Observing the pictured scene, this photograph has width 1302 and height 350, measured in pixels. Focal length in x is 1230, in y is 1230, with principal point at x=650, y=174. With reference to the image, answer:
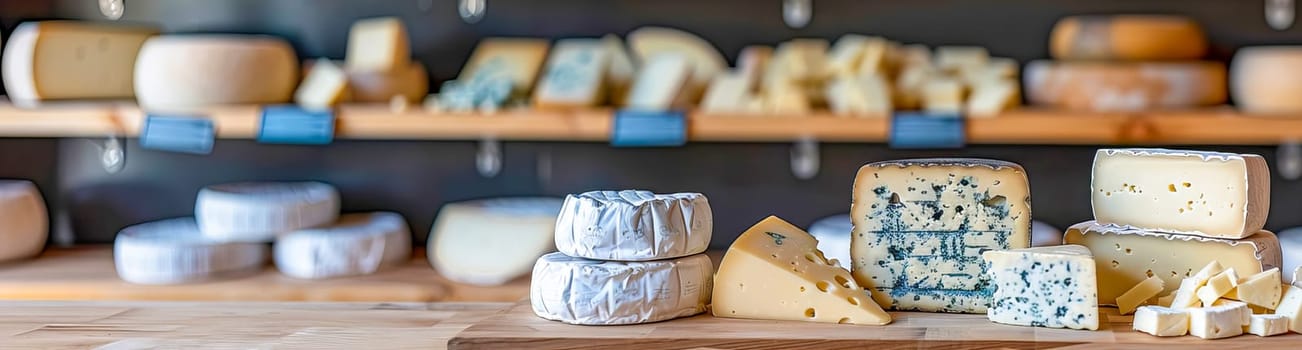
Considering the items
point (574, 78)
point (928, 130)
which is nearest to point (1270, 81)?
point (928, 130)

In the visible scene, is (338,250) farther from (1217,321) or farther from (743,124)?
(1217,321)

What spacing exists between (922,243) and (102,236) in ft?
6.09

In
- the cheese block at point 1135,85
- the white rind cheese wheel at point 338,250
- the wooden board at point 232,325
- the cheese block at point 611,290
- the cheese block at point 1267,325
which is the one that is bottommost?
the white rind cheese wheel at point 338,250

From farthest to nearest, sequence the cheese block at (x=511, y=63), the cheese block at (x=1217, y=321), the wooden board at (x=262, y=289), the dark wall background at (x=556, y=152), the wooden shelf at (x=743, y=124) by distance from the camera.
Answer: the dark wall background at (x=556, y=152)
the cheese block at (x=511, y=63)
the wooden board at (x=262, y=289)
the wooden shelf at (x=743, y=124)
the cheese block at (x=1217, y=321)

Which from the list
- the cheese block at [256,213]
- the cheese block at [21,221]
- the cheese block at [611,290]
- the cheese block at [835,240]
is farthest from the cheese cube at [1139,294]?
the cheese block at [21,221]

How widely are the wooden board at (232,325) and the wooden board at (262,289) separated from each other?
45 centimetres

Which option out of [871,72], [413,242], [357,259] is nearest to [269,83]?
[357,259]

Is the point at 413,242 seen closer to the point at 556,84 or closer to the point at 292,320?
the point at 556,84

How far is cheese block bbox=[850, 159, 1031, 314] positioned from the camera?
125 centimetres

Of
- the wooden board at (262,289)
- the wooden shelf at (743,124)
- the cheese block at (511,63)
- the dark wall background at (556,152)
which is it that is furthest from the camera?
the dark wall background at (556,152)

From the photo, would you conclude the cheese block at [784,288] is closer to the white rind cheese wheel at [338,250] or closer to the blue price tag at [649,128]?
the blue price tag at [649,128]

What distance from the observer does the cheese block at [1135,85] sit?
193 cm

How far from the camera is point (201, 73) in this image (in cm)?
205

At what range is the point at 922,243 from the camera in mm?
1266
